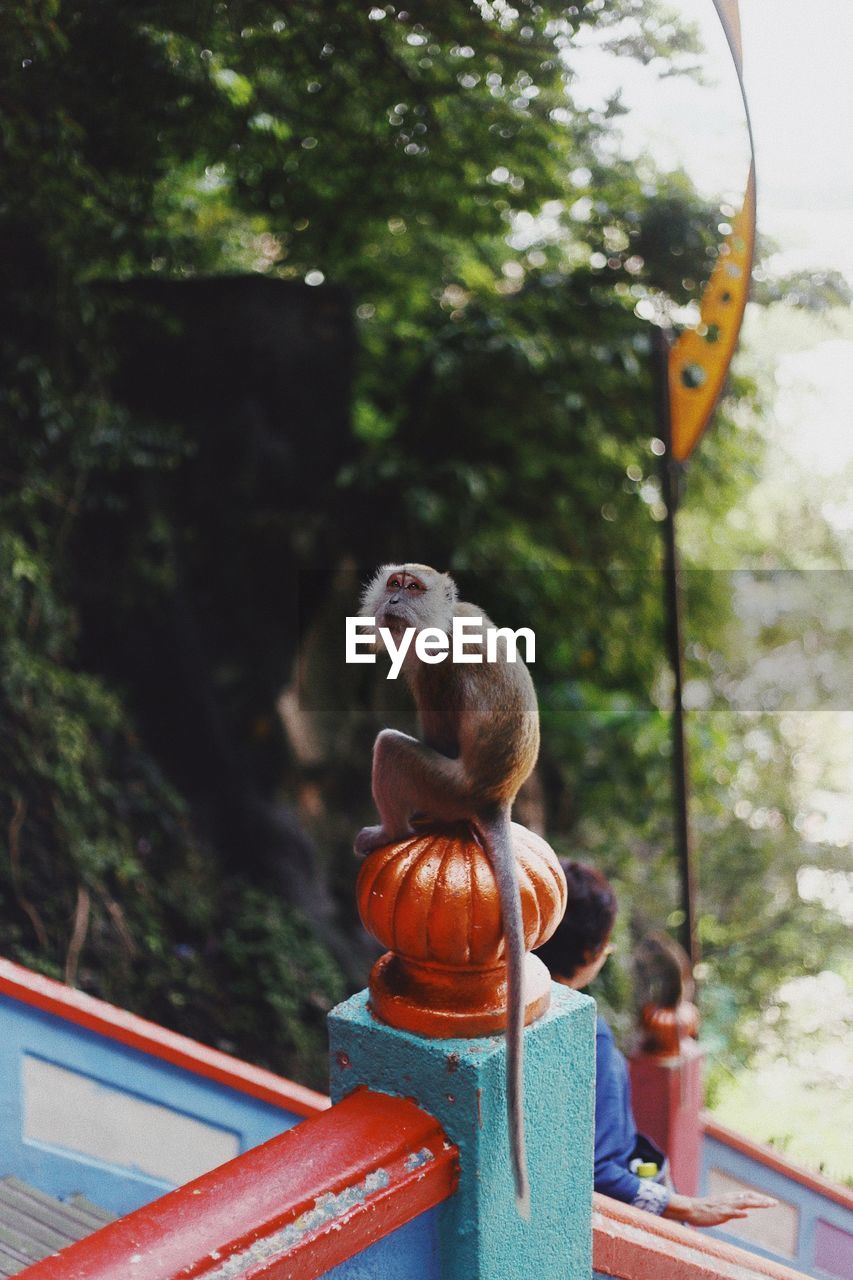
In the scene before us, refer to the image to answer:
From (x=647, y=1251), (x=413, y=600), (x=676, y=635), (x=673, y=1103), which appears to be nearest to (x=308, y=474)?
(x=676, y=635)

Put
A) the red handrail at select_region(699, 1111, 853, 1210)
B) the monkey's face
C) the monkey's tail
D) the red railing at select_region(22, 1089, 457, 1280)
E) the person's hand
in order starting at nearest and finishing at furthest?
the red railing at select_region(22, 1089, 457, 1280) < the monkey's tail < the monkey's face < the person's hand < the red handrail at select_region(699, 1111, 853, 1210)

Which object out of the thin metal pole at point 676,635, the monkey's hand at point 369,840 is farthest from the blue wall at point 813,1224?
the monkey's hand at point 369,840

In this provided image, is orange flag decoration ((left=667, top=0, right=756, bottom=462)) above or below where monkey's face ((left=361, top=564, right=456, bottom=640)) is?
above

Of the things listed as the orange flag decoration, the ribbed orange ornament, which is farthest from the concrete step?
the orange flag decoration

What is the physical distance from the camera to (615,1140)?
6.14 ft

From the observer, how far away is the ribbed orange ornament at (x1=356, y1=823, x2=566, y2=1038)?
121 cm

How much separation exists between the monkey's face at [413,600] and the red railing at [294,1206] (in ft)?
2.30

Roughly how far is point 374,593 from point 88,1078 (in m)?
1.25

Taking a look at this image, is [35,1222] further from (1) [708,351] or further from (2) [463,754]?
(1) [708,351]

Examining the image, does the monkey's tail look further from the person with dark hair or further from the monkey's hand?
the person with dark hair

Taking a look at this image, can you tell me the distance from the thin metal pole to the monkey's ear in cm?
245

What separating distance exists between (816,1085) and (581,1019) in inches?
217

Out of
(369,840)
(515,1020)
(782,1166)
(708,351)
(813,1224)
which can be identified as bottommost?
(813,1224)

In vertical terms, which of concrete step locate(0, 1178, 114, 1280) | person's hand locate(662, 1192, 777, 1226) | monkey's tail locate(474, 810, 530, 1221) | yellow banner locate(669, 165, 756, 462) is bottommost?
concrete step locate(0, 1178, 114, 1280)
